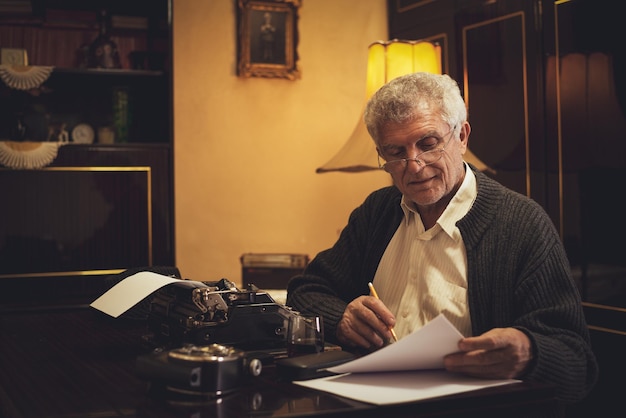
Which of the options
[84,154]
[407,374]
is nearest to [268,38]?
[84,154]

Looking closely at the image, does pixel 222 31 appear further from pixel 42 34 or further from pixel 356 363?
pixel 356 363

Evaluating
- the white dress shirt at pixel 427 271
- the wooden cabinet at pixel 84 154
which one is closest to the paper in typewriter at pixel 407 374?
the white dress shirt at pixel 427 271

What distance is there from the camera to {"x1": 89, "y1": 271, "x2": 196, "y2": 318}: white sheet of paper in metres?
1.42

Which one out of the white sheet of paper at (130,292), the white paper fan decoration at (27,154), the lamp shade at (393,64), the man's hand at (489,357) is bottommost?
the man's hand at (489,357)

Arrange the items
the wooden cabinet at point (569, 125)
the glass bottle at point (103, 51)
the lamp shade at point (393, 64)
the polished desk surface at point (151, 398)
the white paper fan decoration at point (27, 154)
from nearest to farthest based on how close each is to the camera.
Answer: the polished desk surface at point (151, 398), the wooden cabinet at point (569, 125), the lamp shade at point (393, 64), the white paper fan decoration at point (27, 154), the glass bottle at point (103, 51)

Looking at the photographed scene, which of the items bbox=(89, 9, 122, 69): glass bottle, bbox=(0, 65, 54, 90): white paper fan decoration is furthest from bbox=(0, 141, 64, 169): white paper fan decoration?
bbox=(89, 9, 122, 69): glass bottle

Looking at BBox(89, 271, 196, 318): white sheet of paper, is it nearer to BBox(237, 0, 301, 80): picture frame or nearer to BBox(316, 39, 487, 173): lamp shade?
BBox(316, 39, 487, 173): lamp shade

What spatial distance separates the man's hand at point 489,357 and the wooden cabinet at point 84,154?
8.32 feet

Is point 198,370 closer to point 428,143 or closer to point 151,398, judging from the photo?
point 151,398

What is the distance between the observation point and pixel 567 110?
319 centimetres

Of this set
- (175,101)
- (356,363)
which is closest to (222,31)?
(175,101)

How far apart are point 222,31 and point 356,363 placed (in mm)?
3262

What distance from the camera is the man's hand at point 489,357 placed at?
1.33 meters

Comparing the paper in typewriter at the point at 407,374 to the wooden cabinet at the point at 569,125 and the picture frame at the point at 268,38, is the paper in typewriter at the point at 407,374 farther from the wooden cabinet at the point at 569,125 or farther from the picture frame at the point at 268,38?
the picture frame at the point at 268,38
